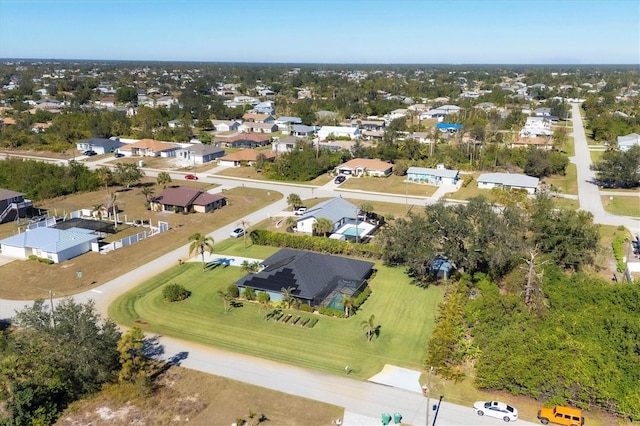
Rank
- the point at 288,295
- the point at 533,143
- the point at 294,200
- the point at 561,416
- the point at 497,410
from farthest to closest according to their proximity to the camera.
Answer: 1. the point at 533,143
2. the point at 294,200
3. the point at 288,295
4. the point at 497,410
5. the point at 561,416

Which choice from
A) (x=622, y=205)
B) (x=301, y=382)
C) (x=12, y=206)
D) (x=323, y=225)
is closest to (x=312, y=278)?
(x=301, y=382)

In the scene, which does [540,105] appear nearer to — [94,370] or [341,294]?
[341,294]

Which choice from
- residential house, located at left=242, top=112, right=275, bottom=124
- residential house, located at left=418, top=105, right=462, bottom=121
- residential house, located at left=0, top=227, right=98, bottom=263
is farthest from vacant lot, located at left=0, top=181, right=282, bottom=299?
residential house, located at left=418, top=105, right=462, bottom=121

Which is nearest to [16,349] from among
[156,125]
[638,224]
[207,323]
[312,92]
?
[207,323]

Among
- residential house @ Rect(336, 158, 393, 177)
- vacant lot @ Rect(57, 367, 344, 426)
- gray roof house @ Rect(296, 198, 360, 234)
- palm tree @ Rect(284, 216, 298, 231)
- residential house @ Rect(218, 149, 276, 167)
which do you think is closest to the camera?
vacant lot @ Rect(57, 367, 344, 426)

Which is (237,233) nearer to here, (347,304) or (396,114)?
(347,304)

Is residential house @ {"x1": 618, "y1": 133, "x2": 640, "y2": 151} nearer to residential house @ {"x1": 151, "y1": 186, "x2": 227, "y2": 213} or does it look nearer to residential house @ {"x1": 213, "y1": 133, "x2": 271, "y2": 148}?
residential house @ {"x1": 213, "y1": 133, "x2": 271, "y2": 148}

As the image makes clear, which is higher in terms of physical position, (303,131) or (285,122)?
(285,122)
